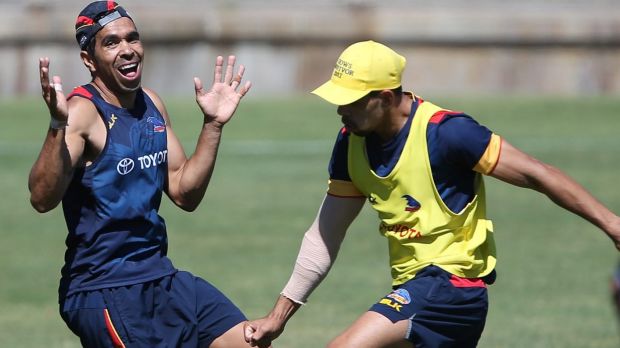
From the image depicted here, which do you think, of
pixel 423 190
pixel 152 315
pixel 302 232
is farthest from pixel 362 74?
pixel 302 232

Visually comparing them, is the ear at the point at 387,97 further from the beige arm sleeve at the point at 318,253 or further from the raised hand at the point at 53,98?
the raised hand at the point at 53,98

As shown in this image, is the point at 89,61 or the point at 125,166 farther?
the point at 89,61

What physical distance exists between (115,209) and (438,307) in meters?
1.63

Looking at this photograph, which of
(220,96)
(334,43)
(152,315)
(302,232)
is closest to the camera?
(152,315)

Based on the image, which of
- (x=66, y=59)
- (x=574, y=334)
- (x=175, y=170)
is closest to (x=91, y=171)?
(x=175, y=170)

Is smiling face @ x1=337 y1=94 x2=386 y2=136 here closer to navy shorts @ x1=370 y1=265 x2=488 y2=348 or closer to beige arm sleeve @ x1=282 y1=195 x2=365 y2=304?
beige arm sleeve @ x1=282 y1=195 x2=365 y2=304

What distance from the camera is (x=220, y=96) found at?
6996mm

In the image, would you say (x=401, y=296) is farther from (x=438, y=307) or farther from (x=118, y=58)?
(x=118, y=58)

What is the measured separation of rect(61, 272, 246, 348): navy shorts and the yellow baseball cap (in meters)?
1.25

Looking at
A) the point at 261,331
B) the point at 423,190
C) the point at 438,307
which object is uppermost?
the point at 423,190

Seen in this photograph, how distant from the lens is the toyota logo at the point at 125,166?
645cm

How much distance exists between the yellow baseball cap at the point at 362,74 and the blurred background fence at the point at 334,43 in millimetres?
16377

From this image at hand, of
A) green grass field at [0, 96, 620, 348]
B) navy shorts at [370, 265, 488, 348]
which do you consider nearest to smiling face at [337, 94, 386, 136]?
navy shorts at [370, 265, 488, 348]

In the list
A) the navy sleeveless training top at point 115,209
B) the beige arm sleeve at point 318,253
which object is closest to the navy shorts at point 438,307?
the beige arm sleeve at point 318,253
